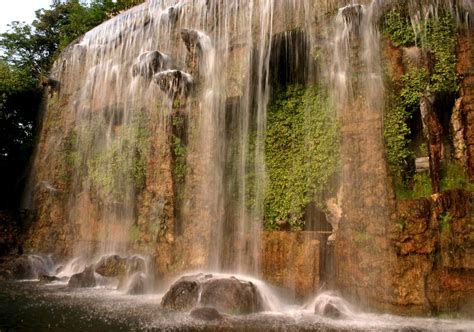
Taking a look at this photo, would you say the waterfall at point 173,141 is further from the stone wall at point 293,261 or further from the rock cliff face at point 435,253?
the rock cliff face at point 435,253

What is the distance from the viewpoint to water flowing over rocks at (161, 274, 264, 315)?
841 centimetres

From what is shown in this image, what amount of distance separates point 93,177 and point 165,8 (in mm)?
7689

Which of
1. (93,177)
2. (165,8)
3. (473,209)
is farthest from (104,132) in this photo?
(473,209)

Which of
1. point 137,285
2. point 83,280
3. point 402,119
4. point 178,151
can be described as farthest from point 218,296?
point 402,119

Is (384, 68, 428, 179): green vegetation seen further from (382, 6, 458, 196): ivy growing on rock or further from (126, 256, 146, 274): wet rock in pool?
(126, 256, 146, 274): wet rock in pool

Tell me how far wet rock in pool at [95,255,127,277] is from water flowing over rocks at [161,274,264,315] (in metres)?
3.83

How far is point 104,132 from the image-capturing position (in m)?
18.0

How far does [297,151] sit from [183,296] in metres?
5.63

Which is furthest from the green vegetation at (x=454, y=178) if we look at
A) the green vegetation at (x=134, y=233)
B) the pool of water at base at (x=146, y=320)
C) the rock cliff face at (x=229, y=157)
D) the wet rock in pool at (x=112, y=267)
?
the green vegetation at (x=134, y=233)

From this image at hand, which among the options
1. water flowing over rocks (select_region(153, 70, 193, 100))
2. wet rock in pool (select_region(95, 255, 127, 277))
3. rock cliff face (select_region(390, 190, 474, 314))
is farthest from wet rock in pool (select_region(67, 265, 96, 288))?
rock cliff face (select_region(390, 190, 474, 314))

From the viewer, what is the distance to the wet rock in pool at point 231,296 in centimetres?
838

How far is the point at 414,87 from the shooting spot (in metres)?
10.4

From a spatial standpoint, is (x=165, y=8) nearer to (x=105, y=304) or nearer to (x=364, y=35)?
(x=364, y=35)

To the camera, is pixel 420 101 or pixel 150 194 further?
pixel 150 194
